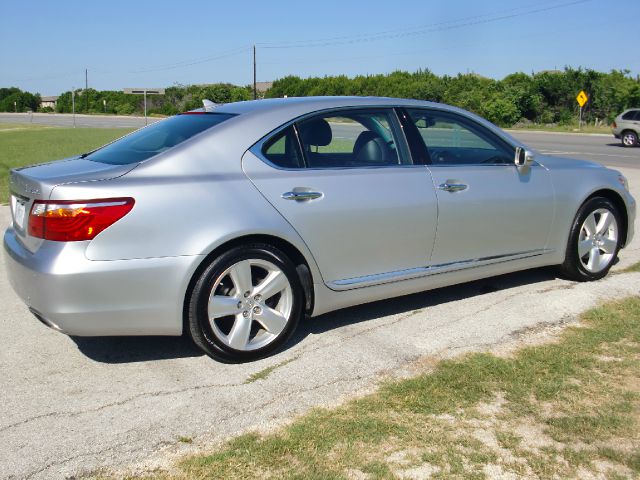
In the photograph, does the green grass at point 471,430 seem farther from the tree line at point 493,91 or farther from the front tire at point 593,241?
the tree line at point 493,91

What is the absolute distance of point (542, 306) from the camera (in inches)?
207

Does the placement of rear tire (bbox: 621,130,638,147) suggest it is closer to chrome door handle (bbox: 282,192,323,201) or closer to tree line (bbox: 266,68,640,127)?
tree line (bbox: 266,68,640,127)

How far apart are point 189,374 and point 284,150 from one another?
1.49m

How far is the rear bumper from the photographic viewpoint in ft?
12.0

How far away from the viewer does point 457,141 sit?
5.25 metres

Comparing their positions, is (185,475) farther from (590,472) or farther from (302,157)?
(302,157)

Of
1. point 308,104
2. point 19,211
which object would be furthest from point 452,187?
point 19,211

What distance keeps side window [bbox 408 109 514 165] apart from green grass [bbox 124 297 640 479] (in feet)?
5.31

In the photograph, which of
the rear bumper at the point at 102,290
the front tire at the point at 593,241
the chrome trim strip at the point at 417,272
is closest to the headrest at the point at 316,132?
the chrome trim strip at the point at 417,272

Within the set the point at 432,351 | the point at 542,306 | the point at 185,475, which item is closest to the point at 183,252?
the point at 185,475

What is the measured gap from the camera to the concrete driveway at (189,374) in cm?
324

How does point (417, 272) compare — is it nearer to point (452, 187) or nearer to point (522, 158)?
point (452, 187)

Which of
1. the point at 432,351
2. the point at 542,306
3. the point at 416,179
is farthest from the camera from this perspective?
the point at 542,306

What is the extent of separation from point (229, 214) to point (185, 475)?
1548 mm
